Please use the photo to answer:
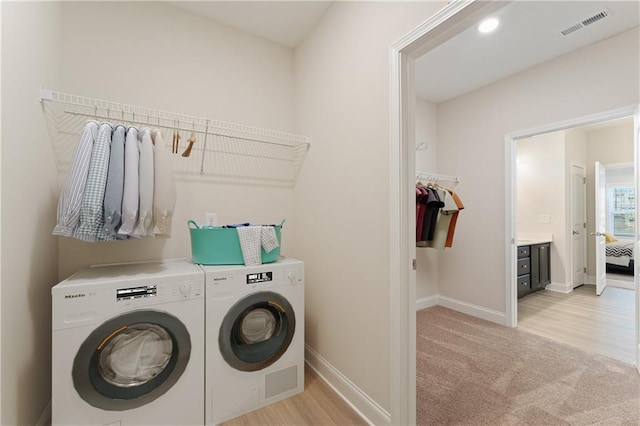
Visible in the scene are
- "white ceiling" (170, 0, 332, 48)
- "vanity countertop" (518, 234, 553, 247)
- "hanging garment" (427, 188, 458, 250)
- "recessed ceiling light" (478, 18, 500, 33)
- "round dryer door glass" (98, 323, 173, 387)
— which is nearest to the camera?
"round dryer door glass" (98, 323, 173, 387)

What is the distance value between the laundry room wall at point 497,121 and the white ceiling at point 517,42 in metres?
0.15

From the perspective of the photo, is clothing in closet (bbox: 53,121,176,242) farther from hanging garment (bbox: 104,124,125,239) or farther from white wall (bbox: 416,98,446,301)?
white wall (bbox: 416,98,446,301)

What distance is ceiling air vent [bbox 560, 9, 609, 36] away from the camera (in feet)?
6.95

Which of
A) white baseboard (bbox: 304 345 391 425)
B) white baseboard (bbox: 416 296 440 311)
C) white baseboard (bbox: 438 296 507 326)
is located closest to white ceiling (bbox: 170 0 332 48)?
white baseboard (bbox: 304 345 391 425)

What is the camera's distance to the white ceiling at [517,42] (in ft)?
6.82

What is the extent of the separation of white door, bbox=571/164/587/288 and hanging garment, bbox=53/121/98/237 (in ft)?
20.3

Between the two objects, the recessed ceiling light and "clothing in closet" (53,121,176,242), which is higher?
the recessed ceiling light

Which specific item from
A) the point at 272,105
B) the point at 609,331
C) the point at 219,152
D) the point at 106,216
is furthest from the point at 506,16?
the point at 609,331

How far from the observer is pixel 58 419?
1.25 metres

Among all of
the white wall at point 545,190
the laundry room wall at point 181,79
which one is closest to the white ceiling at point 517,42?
the laundry room wall at point 181,79

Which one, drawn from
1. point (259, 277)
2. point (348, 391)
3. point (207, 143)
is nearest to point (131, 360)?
point (259, 277)

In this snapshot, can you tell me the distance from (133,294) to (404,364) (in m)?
1.44

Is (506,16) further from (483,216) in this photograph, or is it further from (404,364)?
(404,364)

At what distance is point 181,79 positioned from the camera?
2.12 meters
